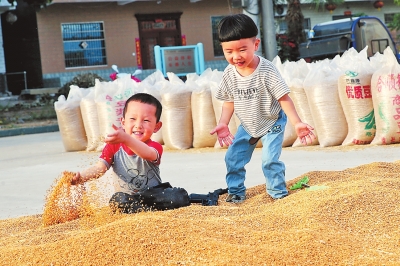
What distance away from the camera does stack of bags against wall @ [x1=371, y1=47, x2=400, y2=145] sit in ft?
25.0

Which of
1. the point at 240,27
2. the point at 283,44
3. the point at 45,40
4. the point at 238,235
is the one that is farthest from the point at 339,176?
the point at 45,40

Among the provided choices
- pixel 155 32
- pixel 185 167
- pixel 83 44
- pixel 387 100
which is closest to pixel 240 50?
pixel 185 167

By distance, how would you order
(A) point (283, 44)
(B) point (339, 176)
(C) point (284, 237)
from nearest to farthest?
(C) point (284, 237) < (B) point (339, 176) < (A) point (283, 44)

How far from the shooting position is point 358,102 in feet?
25.9

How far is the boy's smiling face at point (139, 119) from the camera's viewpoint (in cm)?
415

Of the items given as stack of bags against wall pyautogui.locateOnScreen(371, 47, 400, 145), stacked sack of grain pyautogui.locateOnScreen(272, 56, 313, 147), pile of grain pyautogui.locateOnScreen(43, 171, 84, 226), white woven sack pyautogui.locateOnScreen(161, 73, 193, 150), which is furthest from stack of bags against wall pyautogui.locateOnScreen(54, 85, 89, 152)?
pile of grain pyautogui.locateOnScreen(43, 171, 84, 226)

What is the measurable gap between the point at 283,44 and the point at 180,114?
44.5 ft

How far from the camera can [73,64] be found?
88.4 ft

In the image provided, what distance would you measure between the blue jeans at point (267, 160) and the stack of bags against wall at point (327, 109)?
3.38m

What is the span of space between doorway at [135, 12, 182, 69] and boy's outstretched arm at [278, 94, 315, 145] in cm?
2372

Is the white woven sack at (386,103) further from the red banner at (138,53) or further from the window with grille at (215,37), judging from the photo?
the window with grille at (215,37)

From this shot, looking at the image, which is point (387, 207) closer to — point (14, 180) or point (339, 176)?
point (339, 176)

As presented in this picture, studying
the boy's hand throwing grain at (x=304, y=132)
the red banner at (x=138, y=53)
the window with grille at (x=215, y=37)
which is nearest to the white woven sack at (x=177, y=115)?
the boy's hand throwing grain at (x=304, y=132)

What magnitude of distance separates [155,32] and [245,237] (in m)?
25.8
